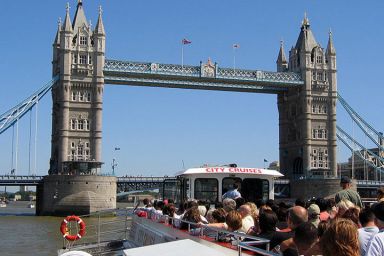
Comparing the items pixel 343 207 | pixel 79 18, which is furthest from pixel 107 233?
pixel 79 18

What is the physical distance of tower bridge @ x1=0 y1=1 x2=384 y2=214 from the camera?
57500mm

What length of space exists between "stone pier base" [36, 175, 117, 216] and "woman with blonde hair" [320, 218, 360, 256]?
5058cm

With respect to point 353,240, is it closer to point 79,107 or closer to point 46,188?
point 46,188

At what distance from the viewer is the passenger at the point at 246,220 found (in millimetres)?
7514

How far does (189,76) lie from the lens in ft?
201

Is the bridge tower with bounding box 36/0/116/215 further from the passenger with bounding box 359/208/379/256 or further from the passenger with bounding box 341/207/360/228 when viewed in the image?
the passenger with bounding box 359/208/379/256

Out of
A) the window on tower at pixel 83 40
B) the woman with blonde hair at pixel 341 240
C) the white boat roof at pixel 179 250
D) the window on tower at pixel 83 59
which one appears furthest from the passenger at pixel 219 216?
the window on tower at pixel 83 40

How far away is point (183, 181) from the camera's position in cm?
1419

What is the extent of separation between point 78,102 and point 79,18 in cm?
994

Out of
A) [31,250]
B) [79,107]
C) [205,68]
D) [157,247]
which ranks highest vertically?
[205,68]

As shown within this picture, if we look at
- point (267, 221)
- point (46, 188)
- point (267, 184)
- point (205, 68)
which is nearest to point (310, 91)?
point (205, 68)

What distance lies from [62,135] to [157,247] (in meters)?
54.3

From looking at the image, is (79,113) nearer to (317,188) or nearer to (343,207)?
(317,188)

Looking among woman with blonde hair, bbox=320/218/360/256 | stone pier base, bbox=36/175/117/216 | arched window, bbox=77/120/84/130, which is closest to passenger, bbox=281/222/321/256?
woman with blonde hair, bbox=320/218/360/256
